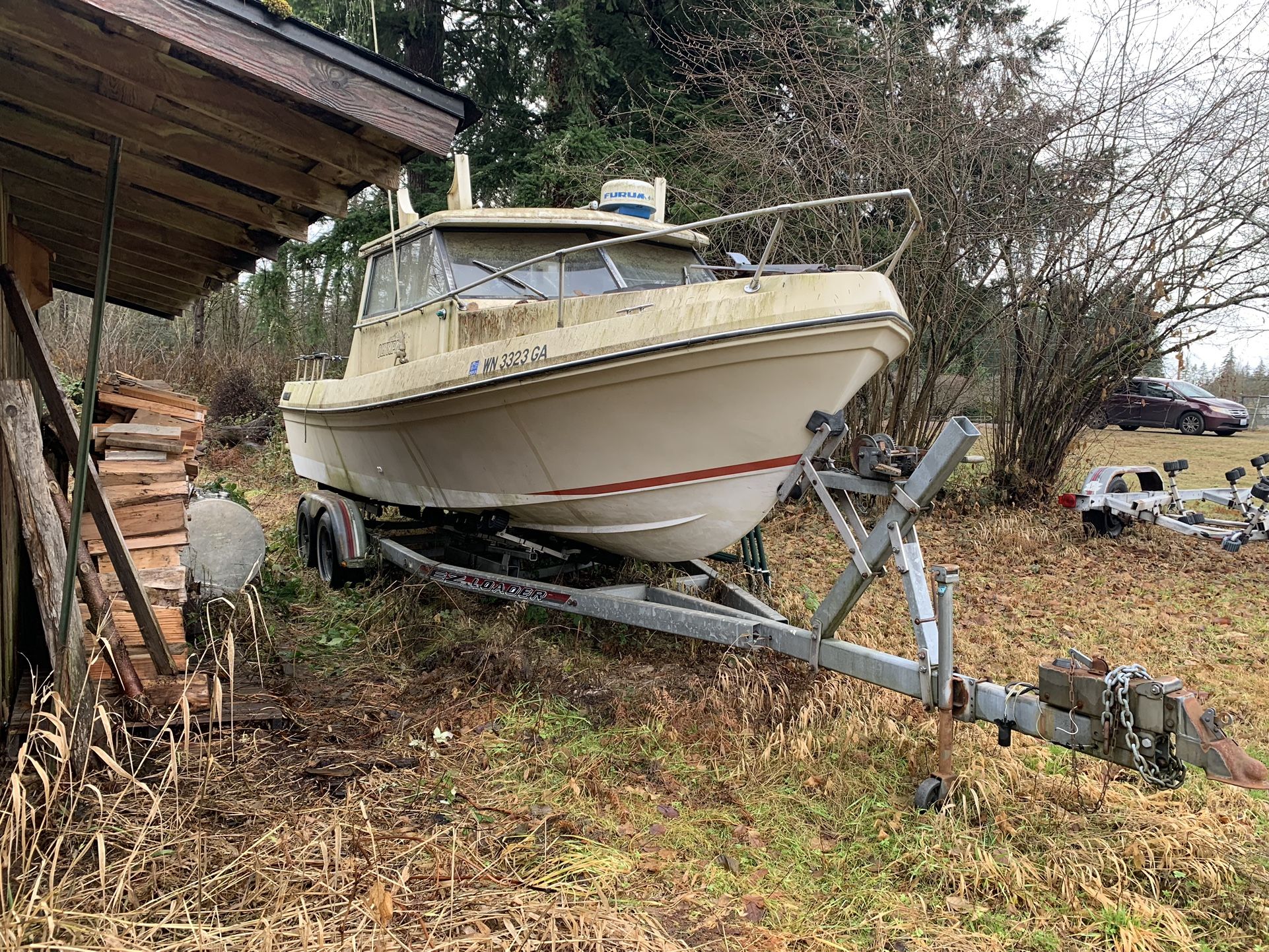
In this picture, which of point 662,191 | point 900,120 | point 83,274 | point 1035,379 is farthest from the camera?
point 1035,379

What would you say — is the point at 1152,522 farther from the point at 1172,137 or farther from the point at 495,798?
the point at 495,798

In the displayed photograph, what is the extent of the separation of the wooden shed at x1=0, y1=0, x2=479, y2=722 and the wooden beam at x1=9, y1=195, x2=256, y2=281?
0.02 meters

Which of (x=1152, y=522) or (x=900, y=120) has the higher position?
(x=900, y=120)

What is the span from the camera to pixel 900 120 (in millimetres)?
8164

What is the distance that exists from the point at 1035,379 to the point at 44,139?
28.2ft

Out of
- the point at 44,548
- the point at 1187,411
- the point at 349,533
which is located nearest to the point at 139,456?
the point at 44,548

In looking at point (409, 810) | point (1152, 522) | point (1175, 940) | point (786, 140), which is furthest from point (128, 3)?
point (1152, 522)

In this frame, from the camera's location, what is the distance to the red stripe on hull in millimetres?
4039

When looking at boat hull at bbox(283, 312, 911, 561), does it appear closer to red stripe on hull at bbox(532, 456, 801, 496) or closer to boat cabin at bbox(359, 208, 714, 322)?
red stripe on hull at bbox(532, 456, 801, 496)

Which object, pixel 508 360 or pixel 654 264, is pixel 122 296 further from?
pixel 654 264

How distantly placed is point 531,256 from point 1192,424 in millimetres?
17970

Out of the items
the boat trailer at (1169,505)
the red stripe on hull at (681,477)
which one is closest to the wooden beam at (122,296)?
the red stripe on hull at (681,477)

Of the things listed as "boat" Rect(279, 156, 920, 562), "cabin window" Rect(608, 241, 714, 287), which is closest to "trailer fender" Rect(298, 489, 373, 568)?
"boat" Rect(279, 156, 920, 562)

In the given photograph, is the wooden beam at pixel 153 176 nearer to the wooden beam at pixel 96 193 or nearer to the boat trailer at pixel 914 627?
the wooden beam at pixel 96 193
